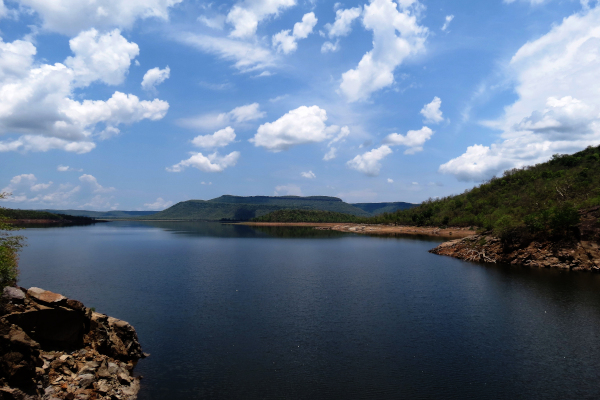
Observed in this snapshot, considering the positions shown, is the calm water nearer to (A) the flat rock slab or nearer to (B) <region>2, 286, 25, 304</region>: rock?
(A) the flat rock slab

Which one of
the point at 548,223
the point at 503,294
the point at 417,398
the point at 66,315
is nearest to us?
the point at 417,398

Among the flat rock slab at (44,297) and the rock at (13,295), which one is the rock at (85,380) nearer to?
the flat rock slab at (44,297)

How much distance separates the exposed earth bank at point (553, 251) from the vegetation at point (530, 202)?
1.69 meters

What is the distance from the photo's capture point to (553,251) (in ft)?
195

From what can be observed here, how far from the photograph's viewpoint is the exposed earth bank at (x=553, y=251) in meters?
55.8

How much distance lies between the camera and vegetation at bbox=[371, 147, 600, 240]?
203 ft

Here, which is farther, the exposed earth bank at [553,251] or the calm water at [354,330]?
the exposed earth bank at [553,251]

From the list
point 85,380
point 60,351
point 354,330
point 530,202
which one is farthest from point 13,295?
point 530,202

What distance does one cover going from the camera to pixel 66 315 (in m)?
20.3

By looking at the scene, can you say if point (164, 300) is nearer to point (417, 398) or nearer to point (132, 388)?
point (132, 388)

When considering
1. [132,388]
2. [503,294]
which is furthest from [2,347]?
[503,294]

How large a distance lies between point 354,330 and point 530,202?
3081 inches

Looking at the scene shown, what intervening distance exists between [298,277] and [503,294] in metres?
25.5

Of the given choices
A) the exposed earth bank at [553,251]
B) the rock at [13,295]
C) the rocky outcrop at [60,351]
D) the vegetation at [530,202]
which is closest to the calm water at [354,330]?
the rocky outcrop at [60,351]
